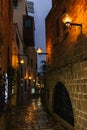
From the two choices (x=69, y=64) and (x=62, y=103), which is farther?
(x=62, y=103)

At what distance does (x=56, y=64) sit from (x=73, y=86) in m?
4.46

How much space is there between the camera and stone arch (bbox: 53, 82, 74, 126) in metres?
12.0

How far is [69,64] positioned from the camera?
430 inches

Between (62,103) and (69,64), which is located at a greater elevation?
(69,64)

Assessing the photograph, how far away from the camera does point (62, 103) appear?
1361 centimetres

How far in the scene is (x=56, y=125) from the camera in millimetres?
13070

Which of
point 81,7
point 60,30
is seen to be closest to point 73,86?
point 81,7

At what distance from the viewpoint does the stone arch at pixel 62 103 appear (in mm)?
11969

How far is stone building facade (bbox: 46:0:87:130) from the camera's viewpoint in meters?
9.18

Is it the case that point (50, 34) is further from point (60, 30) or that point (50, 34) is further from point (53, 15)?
point (60, 30)

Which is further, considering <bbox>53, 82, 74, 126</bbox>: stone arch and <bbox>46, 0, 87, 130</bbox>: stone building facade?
<bbox>53, 82, 74, 126</bbox>: stone arch

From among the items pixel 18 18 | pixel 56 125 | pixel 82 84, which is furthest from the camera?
pixel 18 18

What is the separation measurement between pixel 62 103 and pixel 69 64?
134 inches

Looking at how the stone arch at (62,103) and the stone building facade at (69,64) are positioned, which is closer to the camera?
the stone building facade at (69,64)
